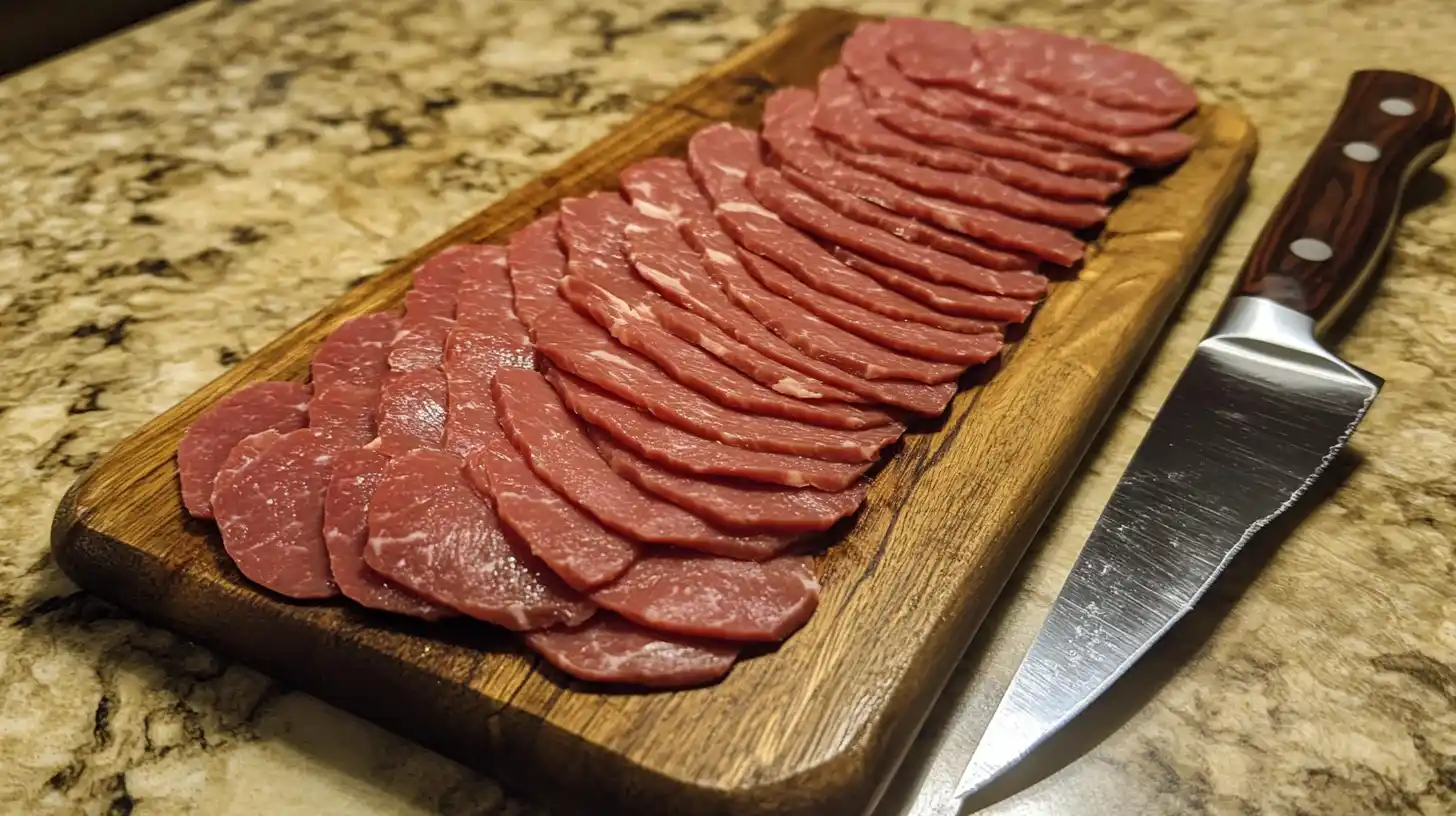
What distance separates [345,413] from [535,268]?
438mm

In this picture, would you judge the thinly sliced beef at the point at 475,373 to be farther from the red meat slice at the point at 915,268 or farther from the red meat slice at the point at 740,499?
the red meat slice at the point at 915,268

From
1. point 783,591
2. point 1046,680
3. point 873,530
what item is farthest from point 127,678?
point 1046,680

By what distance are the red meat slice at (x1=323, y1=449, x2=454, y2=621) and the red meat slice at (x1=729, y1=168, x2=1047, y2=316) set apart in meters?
0.80

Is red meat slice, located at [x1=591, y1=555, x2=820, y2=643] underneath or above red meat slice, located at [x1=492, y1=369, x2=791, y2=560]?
underneath

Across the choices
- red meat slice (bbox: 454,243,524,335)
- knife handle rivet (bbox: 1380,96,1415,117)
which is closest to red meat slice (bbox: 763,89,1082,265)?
red meat slice (bbox: 454,243,524,335)

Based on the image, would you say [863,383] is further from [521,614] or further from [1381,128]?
[1381,128]

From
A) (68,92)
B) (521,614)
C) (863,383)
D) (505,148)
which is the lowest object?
(68,92)

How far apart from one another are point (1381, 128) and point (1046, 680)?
1558 millimetres

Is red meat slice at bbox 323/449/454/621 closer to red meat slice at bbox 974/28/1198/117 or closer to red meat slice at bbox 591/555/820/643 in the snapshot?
red meat slice at bbox 591/555/820/643

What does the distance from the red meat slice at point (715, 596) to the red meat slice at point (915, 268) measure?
1.97ft

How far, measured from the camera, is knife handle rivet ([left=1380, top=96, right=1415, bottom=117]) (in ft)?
7.36

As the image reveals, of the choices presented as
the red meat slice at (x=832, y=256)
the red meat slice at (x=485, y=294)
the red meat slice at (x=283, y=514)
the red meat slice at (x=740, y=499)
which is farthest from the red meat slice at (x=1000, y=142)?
the red meat slice at (x=283, y=514)

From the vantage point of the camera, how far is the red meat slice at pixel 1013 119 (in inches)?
88.8

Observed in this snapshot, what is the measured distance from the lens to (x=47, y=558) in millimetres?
1639
